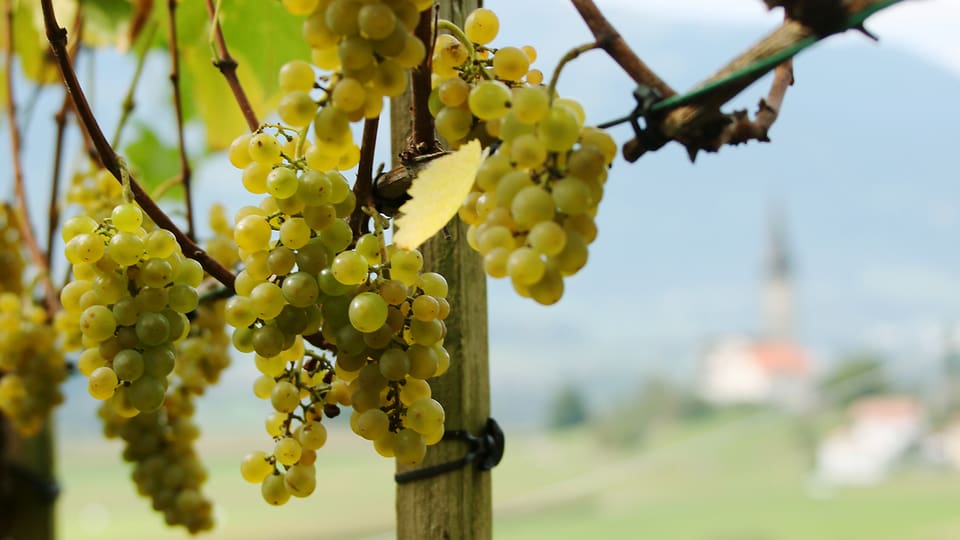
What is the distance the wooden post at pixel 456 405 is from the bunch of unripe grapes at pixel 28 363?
1.20 ft

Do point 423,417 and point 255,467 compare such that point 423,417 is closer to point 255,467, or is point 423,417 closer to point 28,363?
point 255,467

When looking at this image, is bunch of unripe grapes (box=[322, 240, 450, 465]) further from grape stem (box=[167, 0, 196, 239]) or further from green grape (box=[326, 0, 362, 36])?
grape stem (box=[167, 0, 196, 239])

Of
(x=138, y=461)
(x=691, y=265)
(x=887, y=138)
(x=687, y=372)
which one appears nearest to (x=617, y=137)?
(x=138, y=461)

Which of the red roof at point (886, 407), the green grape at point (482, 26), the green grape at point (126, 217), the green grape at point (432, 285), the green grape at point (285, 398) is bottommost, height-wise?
the green grape at point (285, 398)

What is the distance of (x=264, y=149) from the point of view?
1.30 ft

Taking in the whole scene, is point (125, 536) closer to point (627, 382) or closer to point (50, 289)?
point (627, 382)

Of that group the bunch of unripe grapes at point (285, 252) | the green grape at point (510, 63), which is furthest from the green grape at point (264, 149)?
the green grape at point (510, 63)

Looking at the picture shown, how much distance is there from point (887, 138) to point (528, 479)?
24.9 metres

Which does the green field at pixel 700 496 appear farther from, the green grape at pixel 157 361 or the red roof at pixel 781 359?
the green grape at pixel 157 361

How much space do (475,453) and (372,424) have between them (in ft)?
0.62

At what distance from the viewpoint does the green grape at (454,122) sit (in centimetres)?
38

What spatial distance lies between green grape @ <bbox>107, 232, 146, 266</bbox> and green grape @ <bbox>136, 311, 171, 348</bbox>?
28mm

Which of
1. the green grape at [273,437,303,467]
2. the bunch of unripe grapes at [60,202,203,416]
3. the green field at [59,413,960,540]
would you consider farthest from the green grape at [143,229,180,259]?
the green field at [59,413,960,540]

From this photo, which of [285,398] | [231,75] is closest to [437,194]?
[285,398]
